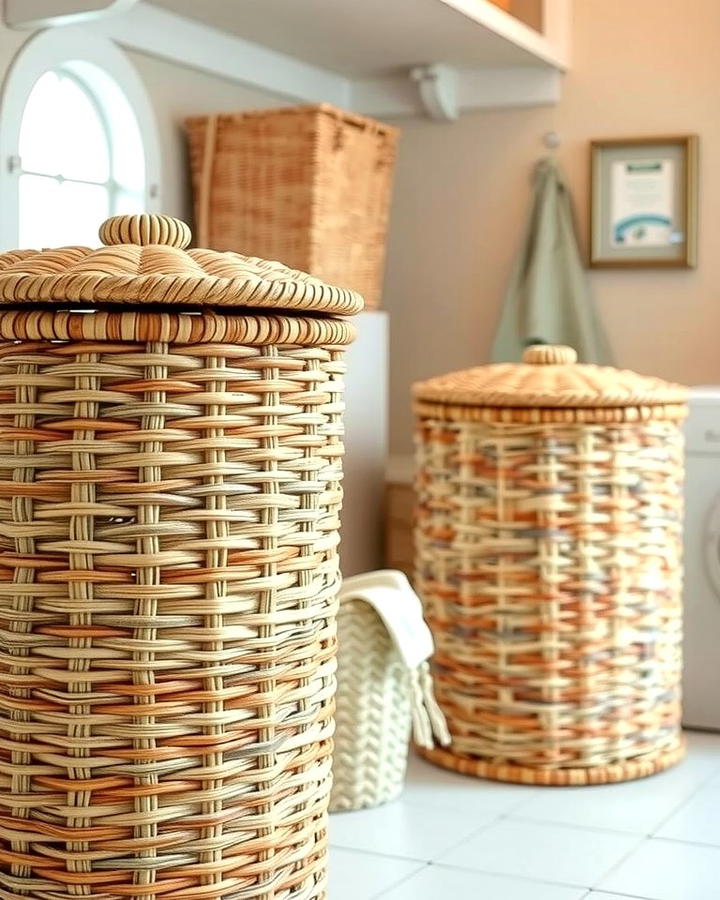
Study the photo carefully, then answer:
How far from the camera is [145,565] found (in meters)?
1.23

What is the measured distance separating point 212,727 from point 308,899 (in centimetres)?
26

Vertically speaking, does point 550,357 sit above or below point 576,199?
below

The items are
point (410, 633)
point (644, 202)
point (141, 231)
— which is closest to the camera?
point (141, 231)

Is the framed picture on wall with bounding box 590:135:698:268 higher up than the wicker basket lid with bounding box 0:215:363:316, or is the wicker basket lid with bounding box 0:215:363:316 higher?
the framed picture on wall with bounding box 590:135:698:268

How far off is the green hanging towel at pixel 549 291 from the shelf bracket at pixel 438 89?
25cm

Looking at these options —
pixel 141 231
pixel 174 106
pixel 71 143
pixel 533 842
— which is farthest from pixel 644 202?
pixel 141 231

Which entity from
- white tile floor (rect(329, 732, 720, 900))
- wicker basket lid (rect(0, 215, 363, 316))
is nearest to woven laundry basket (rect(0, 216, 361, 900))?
wicker basket lid (rect(0, 215, 363, 316))

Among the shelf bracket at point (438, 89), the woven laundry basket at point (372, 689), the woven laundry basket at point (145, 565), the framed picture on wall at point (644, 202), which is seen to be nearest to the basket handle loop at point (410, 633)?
the woven laundry basket at point (372, 689)

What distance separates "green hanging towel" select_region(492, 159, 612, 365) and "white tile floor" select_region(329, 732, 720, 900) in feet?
3.34

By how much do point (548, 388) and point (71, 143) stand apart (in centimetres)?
94

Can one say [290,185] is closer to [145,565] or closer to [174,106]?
[174,106]

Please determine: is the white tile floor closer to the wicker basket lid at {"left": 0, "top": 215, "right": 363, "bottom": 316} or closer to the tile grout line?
the tile grout line

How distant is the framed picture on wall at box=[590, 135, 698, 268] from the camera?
9.51ft

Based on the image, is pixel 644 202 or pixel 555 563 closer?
pixel 555 563
